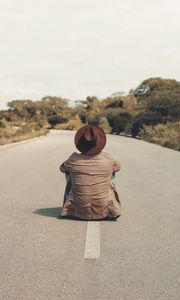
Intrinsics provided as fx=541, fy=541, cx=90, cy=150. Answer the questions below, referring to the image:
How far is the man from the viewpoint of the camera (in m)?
7.86

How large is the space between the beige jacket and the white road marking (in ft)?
0.78

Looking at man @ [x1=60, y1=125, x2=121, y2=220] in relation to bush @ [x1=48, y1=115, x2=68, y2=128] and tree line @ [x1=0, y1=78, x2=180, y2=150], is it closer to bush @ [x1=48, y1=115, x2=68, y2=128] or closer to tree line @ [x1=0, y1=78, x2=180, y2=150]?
tree line @ [x1=0, y1=78, x2=180, y2=150]

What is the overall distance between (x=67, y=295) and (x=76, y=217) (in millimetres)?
3342

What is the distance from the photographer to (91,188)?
25.9ft

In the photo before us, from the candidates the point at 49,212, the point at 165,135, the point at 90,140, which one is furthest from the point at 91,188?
the point at 165,135

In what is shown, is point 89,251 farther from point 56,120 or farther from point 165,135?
point 56,120

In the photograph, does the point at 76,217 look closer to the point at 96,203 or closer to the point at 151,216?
the point at 96,203

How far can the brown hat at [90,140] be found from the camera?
792 cm

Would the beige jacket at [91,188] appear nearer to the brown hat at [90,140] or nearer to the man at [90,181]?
the man at [90,181]

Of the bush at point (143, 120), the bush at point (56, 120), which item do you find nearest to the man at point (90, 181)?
the bush at point (143, 120)

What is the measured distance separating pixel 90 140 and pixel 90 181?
0.60m

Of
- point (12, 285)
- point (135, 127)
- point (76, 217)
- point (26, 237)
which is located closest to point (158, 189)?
point (76, 217)

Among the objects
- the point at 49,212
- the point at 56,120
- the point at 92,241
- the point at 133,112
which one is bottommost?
the point at 56,120

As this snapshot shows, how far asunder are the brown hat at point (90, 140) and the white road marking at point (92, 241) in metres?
1.07
